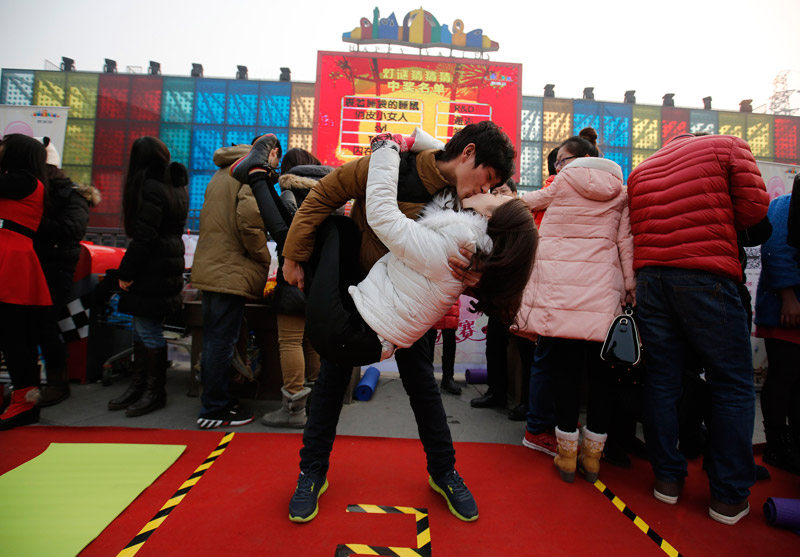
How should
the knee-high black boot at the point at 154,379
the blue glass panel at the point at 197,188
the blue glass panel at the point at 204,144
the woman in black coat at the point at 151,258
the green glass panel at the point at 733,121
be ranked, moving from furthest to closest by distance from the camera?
1. the green glass panel at the point at 733,121
2. the blue glass panel at the point at 204,144
3. the blue glass panel at the point at 197,188
4. the knee-high black boot at the point at 154,379
5. the woman in black coat at the point at 151,258

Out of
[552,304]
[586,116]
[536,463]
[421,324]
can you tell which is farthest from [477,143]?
[586,116]

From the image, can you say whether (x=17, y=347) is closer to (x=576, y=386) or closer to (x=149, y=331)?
(x=149, y=331)

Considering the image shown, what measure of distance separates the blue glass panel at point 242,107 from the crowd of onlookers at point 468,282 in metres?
8.94

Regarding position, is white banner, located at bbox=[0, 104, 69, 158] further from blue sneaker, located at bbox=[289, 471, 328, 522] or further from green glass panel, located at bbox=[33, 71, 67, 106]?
green glass panel, located at bbox=[33, 71, 67, 106]

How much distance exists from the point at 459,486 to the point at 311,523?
2.00ft

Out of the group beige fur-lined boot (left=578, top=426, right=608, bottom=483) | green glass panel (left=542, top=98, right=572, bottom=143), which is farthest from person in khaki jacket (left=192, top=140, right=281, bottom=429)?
green glass panel (left=542, top=98, right=572, bottom=143)

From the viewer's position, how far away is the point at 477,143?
1.38 meters

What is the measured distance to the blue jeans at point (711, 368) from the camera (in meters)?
1.72

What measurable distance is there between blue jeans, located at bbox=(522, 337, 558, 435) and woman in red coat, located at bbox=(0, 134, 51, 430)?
3.05m

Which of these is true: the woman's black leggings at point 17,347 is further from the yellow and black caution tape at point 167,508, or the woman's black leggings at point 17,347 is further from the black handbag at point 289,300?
the black handbag at point 289,300

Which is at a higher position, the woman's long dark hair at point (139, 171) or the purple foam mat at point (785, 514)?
the woman's long dark hair at point (139, 171)

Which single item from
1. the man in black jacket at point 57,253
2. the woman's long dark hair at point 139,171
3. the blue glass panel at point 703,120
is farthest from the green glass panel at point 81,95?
the blue glass panel at point 703,120

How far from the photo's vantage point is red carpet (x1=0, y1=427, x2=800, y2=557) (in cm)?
146

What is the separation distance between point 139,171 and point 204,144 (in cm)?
972
